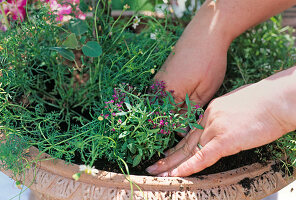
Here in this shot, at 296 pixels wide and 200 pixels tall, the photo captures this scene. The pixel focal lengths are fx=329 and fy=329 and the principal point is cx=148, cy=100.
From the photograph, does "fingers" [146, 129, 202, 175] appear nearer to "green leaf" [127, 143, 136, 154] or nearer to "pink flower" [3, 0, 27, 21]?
"green leaf" [127, 143, 136, 154]

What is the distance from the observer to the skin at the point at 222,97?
2.04 feet

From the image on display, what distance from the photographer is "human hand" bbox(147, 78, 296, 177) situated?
62cm

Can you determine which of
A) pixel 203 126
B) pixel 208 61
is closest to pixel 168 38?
pixel 208 61

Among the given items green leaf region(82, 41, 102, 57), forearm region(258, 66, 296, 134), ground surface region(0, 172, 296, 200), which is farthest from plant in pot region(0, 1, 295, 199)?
ground surface region(0, 172, 296, 200)

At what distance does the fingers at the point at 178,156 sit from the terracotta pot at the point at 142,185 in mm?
76

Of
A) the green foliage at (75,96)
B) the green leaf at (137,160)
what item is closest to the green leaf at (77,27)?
the green foliage at (75,96)

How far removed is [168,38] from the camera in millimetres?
865

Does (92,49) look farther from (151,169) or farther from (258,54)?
(258,54)

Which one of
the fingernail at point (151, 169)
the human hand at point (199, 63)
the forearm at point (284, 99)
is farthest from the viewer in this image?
the human hand at point (199, 63)

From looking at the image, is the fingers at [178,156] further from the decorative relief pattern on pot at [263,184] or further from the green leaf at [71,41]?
the green leaf at [71,41]

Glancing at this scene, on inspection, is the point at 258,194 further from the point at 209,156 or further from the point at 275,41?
the point at 275,41

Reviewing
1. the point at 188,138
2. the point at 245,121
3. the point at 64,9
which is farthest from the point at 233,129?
the point at 64,9

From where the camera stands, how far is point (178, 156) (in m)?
0.73

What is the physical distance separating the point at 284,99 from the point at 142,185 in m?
0.31
